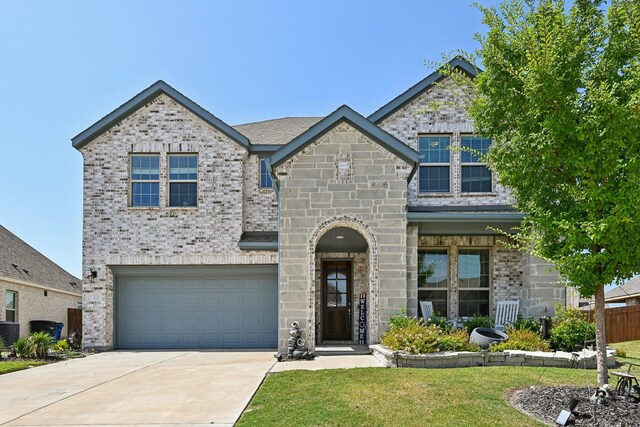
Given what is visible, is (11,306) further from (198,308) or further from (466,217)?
(466,217)

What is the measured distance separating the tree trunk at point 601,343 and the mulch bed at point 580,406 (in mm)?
315

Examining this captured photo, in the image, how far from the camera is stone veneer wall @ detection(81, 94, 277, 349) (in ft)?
54.2

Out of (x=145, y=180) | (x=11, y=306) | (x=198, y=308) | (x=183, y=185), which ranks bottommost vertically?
(x=11, y=306)

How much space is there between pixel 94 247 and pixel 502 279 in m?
12.0

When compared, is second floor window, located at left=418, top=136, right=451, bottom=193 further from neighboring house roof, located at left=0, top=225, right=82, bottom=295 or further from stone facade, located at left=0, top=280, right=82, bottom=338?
stone facade, located at left=0, top=280, right=82, bottom=338

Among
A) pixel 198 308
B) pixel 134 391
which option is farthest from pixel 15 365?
pixel 134 391

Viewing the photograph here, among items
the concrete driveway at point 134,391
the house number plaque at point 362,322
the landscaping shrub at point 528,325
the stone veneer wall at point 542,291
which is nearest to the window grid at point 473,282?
the stone veneer wall at point 542,291

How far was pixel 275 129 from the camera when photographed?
19.8 metres

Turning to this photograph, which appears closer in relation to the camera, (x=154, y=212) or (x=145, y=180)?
(x=154, y=212)

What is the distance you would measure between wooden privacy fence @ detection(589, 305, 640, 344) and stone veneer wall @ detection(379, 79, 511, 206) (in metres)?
7.69

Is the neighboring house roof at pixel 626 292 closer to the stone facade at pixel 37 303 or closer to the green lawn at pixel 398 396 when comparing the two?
the green lawn at pixel 398 396

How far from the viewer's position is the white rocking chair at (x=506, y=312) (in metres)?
15.2

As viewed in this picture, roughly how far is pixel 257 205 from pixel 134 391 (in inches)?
340

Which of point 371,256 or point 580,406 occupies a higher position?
point 371,256
